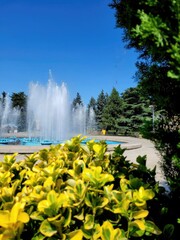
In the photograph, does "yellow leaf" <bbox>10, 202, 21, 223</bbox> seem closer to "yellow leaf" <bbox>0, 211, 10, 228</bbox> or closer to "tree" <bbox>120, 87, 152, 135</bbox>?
"yellow leaf" <bbox>0, 211, 10, 228</bbox>

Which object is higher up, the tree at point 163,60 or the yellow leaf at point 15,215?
the tree at point 163,60

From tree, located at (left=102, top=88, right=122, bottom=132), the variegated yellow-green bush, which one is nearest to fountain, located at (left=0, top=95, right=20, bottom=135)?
tree, located at (left=102, top=88, right=122, bottom=132)

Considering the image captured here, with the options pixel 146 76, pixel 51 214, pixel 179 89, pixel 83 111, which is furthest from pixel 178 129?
pixel 83 111

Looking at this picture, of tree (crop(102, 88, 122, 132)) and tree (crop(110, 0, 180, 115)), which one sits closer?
tree (crop(110, 0, 180, 115))

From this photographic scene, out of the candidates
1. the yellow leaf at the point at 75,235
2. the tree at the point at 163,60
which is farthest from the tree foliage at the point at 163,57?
the yellow leaf at the point at 75,235

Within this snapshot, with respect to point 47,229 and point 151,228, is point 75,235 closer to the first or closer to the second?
point 47,229

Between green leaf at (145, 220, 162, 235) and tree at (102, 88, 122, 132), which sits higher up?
tree at (102, 88, 122, 132)

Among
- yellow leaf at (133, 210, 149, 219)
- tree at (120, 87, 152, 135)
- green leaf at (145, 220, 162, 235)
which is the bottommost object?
green leaf at (145, 220, 162, 235)

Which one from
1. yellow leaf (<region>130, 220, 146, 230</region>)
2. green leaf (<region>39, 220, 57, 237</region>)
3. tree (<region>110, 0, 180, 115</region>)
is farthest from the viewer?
yellow leaf (<region>130, 220, 146, 230</region>)

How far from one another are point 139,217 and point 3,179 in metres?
1.56

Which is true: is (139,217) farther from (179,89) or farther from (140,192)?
(179,89)

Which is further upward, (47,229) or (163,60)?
(163,60)

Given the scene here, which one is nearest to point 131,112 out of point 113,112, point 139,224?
point 113,112

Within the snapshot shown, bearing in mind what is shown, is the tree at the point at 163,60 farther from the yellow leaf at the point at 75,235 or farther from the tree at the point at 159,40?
the yellow leaf at the point at 75,235
